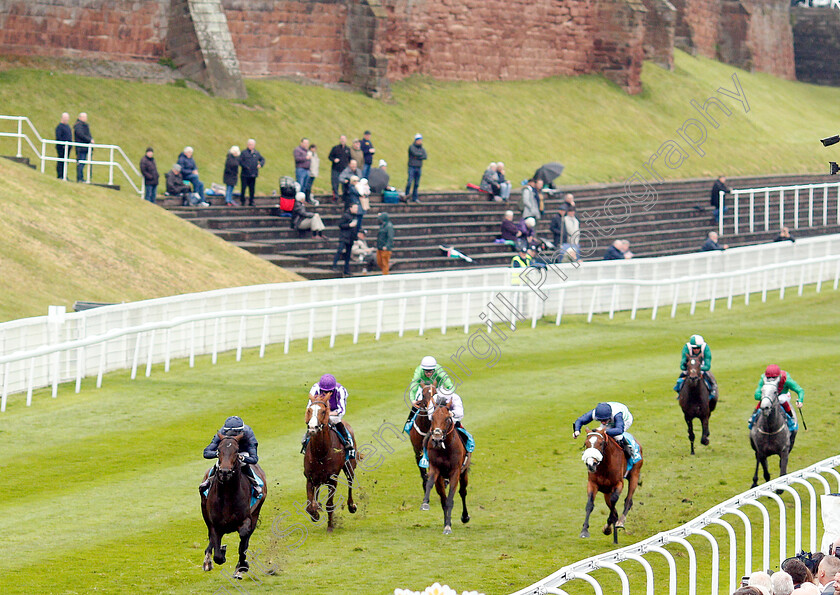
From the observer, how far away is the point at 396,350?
2117 cm

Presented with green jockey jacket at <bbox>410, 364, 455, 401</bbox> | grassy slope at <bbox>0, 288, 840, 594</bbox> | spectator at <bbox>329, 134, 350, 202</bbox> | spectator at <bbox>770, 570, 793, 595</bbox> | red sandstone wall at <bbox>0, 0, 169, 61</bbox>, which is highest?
red sandstone wall at <bbox>0, 0, 169, 61</bbox>

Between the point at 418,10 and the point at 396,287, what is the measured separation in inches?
796

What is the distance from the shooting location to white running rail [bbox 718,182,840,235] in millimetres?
35688

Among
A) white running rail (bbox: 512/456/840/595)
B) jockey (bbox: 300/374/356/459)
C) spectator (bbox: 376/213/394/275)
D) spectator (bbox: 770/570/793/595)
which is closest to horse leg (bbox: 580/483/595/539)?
white running rail (bbox: 512/456/840/595)

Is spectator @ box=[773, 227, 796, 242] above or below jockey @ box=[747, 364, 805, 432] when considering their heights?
above

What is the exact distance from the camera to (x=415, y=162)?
31047 millimetres

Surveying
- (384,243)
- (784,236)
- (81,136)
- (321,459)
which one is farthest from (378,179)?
(321,459)

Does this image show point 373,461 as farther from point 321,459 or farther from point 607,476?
point 607,476

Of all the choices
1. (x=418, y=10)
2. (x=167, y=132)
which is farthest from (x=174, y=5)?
(x=418, y=10)

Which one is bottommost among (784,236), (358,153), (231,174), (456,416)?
(456,416)

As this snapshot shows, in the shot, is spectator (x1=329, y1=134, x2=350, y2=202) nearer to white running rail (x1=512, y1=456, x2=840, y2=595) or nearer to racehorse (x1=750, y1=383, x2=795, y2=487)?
racehorse (x1=750, y1=383, x2=795, y2=487)

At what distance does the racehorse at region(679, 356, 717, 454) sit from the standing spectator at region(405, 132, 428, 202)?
50.4 feet

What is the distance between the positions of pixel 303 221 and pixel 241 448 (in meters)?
17.1

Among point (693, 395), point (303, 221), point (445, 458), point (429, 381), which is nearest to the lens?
point (445, 458)
